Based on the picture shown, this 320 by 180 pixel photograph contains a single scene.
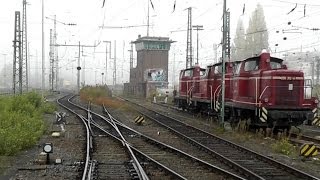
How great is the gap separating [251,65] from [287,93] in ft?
7.76

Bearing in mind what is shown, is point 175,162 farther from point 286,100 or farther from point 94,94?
point 94,94

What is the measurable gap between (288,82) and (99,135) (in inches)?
328

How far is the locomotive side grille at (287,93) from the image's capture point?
19.0m

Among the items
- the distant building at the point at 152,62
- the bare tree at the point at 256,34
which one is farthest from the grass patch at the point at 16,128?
the bare tree at the point at 256,34

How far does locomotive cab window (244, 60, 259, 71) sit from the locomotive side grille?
1705 mm

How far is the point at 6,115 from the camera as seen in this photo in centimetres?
1909

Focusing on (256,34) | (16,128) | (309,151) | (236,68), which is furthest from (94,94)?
(309,151)

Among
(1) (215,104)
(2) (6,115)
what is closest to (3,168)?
(2) (6,115)

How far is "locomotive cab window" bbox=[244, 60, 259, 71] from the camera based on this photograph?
20.4m

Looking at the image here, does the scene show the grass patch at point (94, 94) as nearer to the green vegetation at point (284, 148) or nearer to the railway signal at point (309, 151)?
the green vegetation at point (284, 148)

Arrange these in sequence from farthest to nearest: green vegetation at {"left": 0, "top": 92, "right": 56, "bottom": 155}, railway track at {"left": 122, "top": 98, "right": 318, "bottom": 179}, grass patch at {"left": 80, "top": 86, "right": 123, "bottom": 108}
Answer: grass patch at {"left": 80, "top": 86, "right": 123, "bottom": 108}, green vegetation at {"left": 0, "top": 92, "right": 56, "bottom": 155}, railway track at {"left": 122, "top": 98, "right": 318, "bottom": 179}

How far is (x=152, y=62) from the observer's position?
64.1 meters

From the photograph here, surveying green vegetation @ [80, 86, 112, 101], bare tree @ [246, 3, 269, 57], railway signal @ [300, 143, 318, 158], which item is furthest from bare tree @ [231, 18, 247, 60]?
railway signal @ [300, 143, 318, 158]

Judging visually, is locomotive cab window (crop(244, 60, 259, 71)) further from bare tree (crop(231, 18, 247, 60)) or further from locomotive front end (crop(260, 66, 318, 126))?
bare tree (crop(231, 18, 247, 60))
